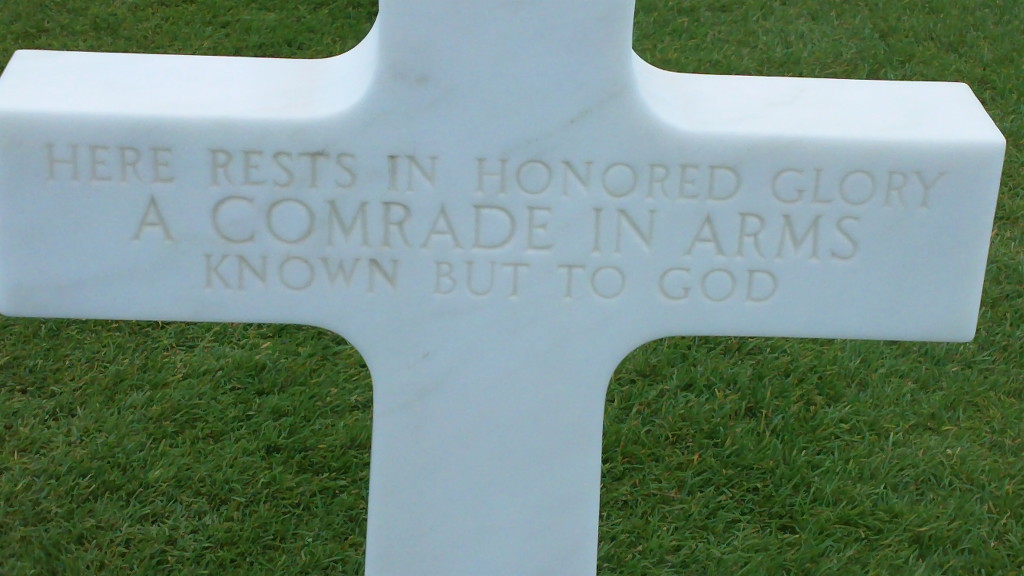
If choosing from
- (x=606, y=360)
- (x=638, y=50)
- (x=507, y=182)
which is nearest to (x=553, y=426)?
(x=606, y=360)

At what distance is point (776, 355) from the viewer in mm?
3514

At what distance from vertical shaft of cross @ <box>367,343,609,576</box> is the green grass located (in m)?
1.07

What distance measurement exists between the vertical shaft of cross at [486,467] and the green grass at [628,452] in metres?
1.07

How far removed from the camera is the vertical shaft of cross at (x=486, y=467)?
182cm

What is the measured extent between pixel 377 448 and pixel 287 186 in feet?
1.36

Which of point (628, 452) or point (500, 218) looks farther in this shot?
point (628, 452)

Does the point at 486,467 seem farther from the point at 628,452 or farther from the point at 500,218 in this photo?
the point at 628,452

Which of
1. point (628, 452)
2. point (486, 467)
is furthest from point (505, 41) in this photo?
point (628, 452)

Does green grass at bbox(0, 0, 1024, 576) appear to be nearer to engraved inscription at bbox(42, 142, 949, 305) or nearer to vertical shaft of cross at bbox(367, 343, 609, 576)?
vertical shaft of cross at bbox(367, 343, 609, 576)

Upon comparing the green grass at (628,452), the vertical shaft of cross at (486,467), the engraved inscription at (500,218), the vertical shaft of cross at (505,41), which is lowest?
the green grass at (628,452)

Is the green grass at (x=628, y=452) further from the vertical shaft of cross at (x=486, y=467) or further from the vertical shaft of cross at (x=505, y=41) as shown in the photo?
the vertical shaft of cross at (x=505, y=41)

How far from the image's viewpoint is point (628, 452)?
10.6ft

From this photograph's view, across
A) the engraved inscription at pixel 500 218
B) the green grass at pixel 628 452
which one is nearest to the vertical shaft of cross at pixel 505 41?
the engraved inscription at pixel 500 218

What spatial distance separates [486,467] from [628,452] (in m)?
1.41
